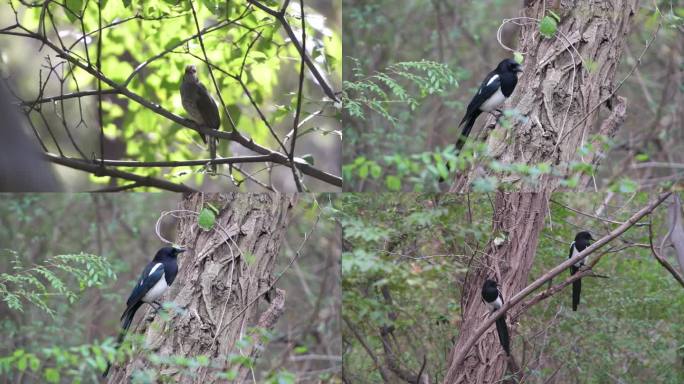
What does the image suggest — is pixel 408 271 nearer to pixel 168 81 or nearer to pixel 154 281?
pixel 154 281

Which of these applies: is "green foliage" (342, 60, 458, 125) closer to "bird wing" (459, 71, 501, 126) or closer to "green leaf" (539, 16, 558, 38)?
"bird wing" (459, 71, 501, 126)

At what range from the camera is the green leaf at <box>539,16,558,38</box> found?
3101 millimetres

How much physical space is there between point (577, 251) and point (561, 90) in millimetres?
605

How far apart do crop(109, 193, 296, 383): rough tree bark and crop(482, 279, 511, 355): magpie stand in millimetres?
754

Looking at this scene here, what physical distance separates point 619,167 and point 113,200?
3.30 m

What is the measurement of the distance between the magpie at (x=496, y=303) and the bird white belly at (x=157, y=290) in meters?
1.13

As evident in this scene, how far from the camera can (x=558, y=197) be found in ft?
10.1

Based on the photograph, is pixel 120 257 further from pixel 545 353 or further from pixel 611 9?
pixel 611 9

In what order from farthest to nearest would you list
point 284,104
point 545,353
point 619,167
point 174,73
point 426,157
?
point 619,167 → point 174,73 → point 284,104 → point 545,353 → point 426,157

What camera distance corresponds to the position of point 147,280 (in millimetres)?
3061

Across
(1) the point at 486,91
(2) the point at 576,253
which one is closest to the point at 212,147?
(1) the point at 486,91

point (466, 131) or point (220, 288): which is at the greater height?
point (466, 131)

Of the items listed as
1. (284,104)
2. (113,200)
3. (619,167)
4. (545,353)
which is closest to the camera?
(545,353)

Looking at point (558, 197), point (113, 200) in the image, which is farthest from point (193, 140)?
point (558, 197)
